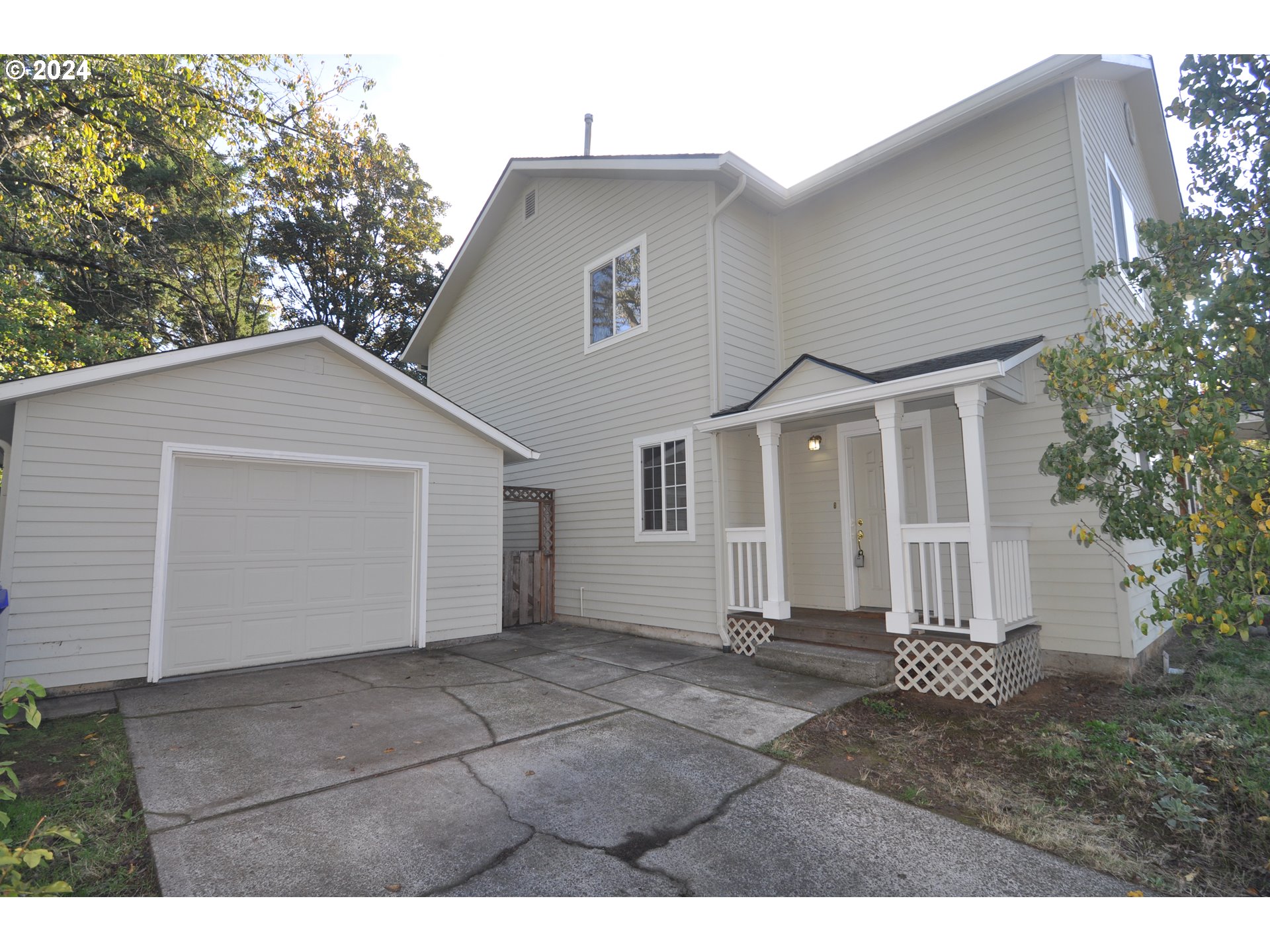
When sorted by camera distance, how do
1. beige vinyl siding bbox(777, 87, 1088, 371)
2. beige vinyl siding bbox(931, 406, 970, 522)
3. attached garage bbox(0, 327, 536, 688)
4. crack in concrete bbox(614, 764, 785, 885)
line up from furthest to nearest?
beige vinyl siding bbox(931, 406, 970, 522) → beige vinyl siding bbox(777, 87, 1088, 371) → attached garage bbox(0, 327, 536, 688) → crack in concrete bbox(614, 764, 785, 885)

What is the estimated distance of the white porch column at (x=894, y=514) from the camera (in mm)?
5730

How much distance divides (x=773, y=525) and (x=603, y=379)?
388cm

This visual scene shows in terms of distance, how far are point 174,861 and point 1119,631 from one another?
7215mm

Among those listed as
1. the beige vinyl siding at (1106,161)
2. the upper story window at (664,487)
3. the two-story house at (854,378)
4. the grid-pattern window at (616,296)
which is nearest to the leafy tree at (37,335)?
the grid-pattern window at (616,296)

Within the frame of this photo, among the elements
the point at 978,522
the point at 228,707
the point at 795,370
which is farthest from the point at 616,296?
the point at 228,707

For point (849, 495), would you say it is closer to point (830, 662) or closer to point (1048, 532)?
point (1048, 532)

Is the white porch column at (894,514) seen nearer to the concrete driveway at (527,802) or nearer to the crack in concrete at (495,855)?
the concrete driveway at (527,802)

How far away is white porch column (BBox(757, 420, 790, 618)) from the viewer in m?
6.86

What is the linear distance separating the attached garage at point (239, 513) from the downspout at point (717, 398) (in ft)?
9.38

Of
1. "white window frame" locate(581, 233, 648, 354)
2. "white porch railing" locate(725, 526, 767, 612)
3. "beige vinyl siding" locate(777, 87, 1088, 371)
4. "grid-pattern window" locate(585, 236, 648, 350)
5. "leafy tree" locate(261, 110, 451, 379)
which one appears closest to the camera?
"beige vinyl siding" locate(777, 87, 1088, 371)

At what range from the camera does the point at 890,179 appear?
765 cm

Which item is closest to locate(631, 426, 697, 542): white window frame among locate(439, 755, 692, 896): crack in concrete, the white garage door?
the white garage door

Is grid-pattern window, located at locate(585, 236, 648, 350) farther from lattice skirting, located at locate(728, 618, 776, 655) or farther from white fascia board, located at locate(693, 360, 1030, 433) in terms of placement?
lattice skirting, located at locate(728, 618, 776, 655)

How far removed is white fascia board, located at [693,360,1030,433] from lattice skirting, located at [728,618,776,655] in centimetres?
235
